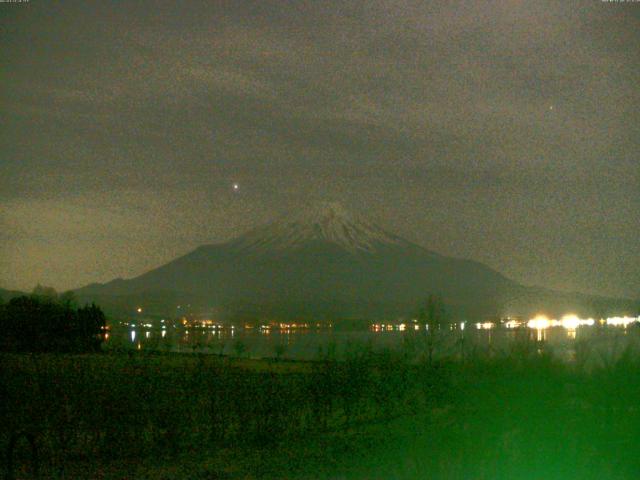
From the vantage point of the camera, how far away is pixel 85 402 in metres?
12.0

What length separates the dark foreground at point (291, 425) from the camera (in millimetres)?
11180

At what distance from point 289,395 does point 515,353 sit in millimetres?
3870

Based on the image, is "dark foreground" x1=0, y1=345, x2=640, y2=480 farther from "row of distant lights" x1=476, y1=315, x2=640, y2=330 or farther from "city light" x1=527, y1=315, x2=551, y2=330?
"city light" x1=527, y1=315, x2=551, y2=330

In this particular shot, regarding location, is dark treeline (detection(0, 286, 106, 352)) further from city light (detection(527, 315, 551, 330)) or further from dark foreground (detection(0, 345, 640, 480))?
city light (detection(527, 315, 551, 330))

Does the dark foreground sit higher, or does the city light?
the city light

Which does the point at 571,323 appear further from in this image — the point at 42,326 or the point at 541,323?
the point at 42,326

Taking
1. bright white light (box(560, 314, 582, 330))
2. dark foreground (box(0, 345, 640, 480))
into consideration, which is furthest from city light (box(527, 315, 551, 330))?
dark foreground (box(0, 345, 640, 480))

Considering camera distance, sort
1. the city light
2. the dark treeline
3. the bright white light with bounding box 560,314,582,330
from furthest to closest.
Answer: the city light < the bright white light with bounding box 560,314,582,330 < the dark treeline

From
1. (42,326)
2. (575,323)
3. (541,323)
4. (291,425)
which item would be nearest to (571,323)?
(541,323)

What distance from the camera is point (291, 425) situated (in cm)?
1412

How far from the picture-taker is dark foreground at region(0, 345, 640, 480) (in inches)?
440

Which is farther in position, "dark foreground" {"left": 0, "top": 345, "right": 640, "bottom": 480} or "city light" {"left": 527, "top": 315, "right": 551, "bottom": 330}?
"city light" {"left": 527, "top": 315, "right": 551, "bottom": 330}

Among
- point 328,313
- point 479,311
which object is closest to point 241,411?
point 479,311

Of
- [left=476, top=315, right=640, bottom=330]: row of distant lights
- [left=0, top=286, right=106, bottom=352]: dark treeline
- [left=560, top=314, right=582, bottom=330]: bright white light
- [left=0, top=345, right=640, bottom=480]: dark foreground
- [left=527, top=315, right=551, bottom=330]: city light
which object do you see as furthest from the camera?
[left=527, top=315, right=551, bottom=330]: city light
